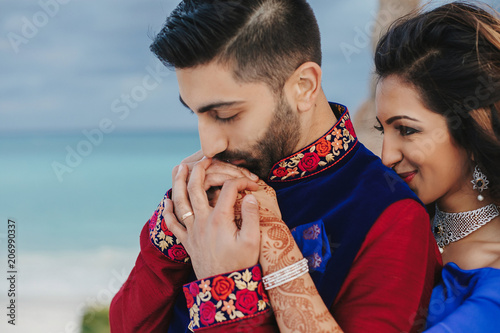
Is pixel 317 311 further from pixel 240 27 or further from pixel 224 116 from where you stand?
pixel 240 27

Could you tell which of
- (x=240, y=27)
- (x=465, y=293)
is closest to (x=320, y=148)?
(x=240, y=27)

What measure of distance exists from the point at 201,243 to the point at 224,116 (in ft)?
1.24

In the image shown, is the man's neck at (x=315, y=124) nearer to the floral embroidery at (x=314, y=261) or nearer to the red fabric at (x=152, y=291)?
the floral embroidery at (x=314, y=261)

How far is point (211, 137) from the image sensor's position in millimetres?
1595

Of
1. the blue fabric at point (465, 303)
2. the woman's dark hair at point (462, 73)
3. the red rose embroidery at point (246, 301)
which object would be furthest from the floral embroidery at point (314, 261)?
the woman's dark hair at point (462, 73)

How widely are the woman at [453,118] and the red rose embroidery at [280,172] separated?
1.30 ft

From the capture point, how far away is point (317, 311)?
4.32 ft

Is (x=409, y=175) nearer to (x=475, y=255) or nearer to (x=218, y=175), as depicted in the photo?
(x=475, y=255)

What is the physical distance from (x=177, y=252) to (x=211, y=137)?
0.36 metres

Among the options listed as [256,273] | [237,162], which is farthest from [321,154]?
[256,273]

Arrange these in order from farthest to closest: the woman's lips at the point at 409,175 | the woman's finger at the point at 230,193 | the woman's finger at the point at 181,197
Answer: the woman's lips at the point at 409,175, the woman's finger at the point at 181,197, the woman's finger at the point at 230,193

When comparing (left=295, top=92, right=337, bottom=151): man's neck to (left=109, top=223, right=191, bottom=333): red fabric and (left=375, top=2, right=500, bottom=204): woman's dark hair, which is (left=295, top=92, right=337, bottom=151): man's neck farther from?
(left=109, top=223, right=191, bottom=333): red fabric

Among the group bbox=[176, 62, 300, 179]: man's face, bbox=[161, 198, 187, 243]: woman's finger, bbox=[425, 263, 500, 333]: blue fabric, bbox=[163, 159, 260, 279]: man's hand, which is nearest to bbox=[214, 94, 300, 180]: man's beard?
bbox=[176, 62, 300, 179]: man's face

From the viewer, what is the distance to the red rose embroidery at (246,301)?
132cm
